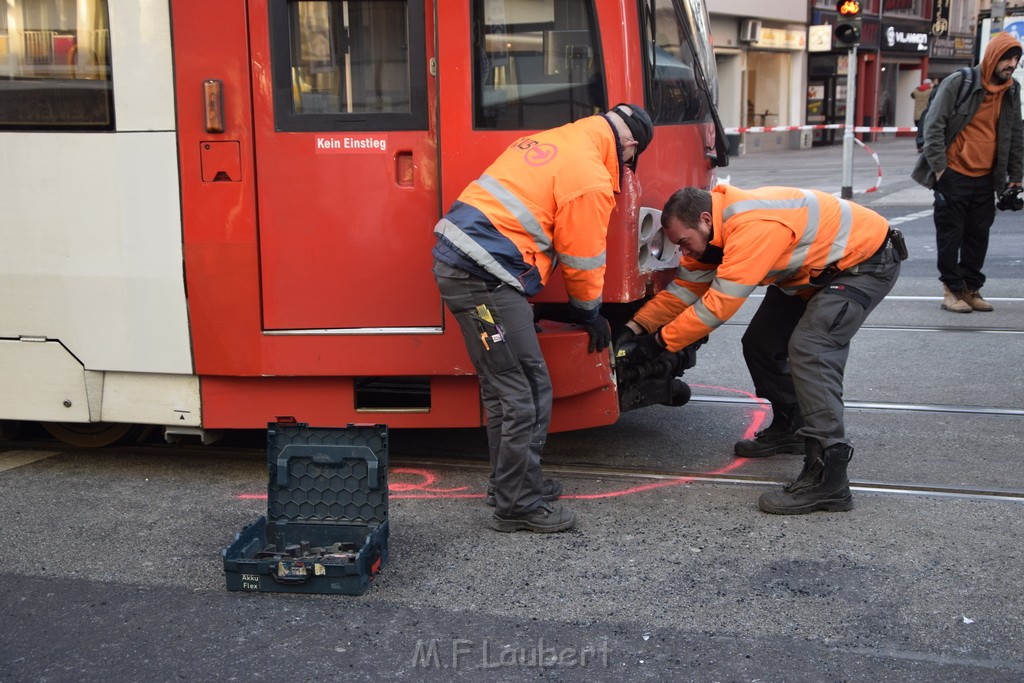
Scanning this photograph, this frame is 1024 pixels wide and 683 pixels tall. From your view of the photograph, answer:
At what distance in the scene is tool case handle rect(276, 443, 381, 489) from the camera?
4.18 m

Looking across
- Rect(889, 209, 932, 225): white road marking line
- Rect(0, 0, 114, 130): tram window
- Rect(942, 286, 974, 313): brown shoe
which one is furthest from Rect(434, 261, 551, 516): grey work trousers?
Rect(889, 209, 932, 225): white road marking line

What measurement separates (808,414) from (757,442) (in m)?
0.76

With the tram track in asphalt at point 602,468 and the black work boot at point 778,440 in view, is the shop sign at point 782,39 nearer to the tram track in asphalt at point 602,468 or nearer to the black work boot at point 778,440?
the tram track in asphalt at point 602,468

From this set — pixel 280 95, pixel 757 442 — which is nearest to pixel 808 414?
pixel 757 442

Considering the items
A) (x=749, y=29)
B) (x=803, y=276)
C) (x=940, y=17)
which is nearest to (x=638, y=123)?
(x=803, y=276)

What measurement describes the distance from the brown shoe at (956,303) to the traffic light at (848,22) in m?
8.72

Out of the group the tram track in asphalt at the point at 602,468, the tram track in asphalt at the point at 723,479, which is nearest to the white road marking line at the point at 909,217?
the tram track in asphalt at the point at 602,468

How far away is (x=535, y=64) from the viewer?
184 inches

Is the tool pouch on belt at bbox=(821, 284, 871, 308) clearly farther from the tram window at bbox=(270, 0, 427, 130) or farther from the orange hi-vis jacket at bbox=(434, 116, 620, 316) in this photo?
the tram window at bbox=(270, 0, 427, 130)

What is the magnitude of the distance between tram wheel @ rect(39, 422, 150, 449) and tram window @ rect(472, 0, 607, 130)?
237 cm

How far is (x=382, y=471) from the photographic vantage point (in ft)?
13.7

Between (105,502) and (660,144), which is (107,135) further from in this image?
(660,144)

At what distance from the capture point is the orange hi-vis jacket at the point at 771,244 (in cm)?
454

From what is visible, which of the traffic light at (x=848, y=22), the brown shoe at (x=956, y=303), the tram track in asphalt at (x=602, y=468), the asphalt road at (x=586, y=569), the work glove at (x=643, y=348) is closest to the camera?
the asphalt road at (x=586, y=569)
